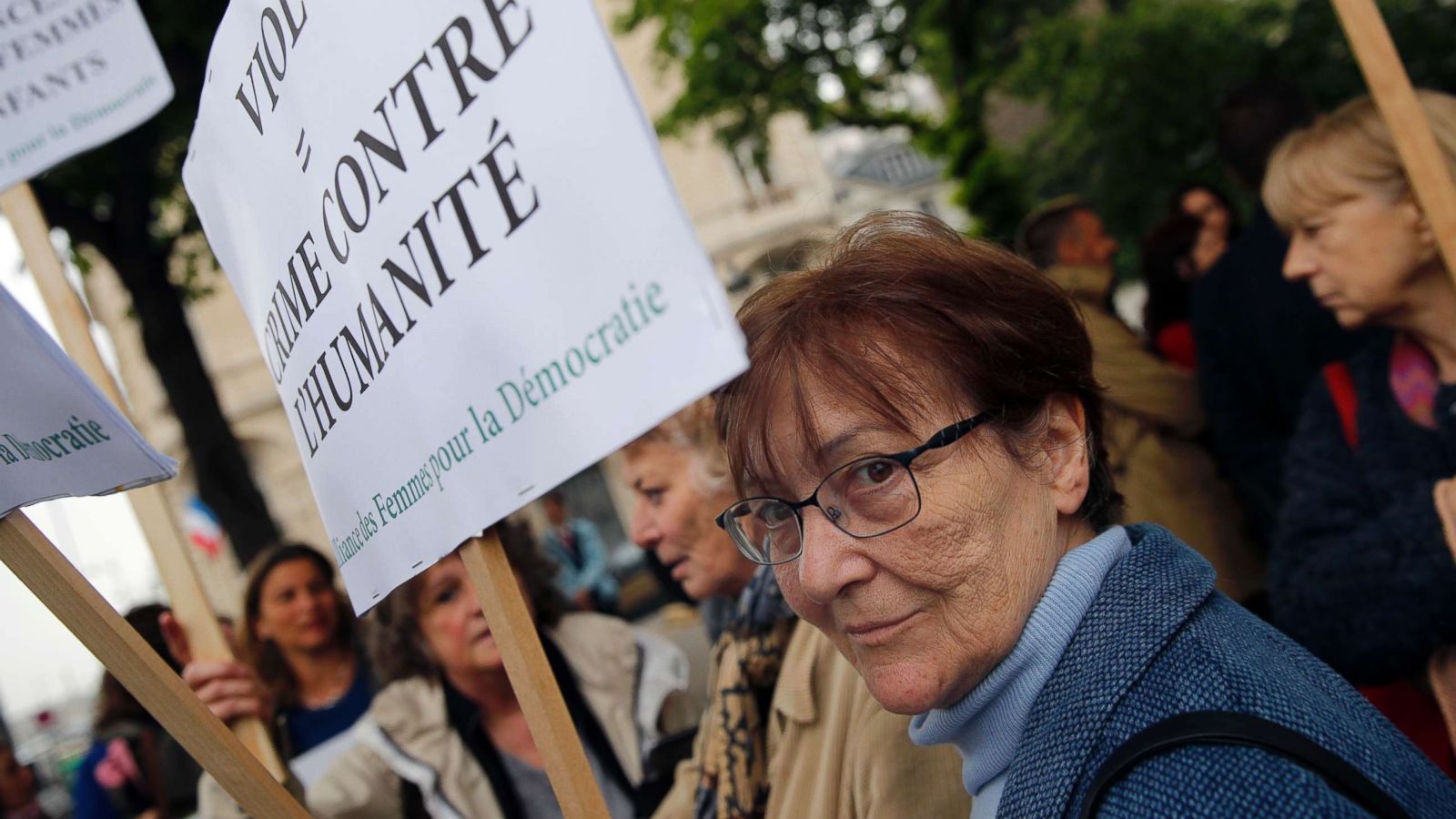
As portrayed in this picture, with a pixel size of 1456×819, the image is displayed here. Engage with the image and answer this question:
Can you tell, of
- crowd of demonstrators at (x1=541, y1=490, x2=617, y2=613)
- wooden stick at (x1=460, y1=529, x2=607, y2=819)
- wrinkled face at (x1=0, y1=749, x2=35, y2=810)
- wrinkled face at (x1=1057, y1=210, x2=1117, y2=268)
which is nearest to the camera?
wooden stick at (x1=460, y1=529, x2=607, y2=819)

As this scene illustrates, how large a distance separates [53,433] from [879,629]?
3.63 feet

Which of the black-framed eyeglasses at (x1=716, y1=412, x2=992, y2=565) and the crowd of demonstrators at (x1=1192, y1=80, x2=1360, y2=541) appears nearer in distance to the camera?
A: the black-framed eyeglasses at (x1=716, y1=412, x2=992, y2=565)

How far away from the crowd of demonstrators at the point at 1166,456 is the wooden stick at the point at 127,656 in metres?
2.18

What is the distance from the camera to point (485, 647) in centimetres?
292

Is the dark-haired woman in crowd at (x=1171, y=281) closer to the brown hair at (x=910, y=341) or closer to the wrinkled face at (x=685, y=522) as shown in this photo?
the wrinkled face at (x=685, y=522)

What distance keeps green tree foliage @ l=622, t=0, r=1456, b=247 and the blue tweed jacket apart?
808cm

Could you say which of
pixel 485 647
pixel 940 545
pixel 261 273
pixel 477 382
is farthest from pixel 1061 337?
pixel 485 647

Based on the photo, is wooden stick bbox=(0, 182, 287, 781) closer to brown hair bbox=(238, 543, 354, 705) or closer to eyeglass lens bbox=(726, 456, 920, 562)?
brown hair bbox=(238, 543, 354, 705)

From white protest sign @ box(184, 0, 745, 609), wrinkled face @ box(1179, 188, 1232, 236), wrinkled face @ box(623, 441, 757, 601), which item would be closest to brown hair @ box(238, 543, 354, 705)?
wrinkled face @ box(623, 441, 757, 601)

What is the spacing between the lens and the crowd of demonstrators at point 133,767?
3.61 meters

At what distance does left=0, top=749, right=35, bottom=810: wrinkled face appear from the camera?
5.22 meters

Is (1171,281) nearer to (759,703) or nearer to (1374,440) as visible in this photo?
(1374,440)

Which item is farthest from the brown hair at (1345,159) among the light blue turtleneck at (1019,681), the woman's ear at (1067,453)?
the light blue turtleneck at (1019,681)

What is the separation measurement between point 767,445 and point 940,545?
0.82 feet
